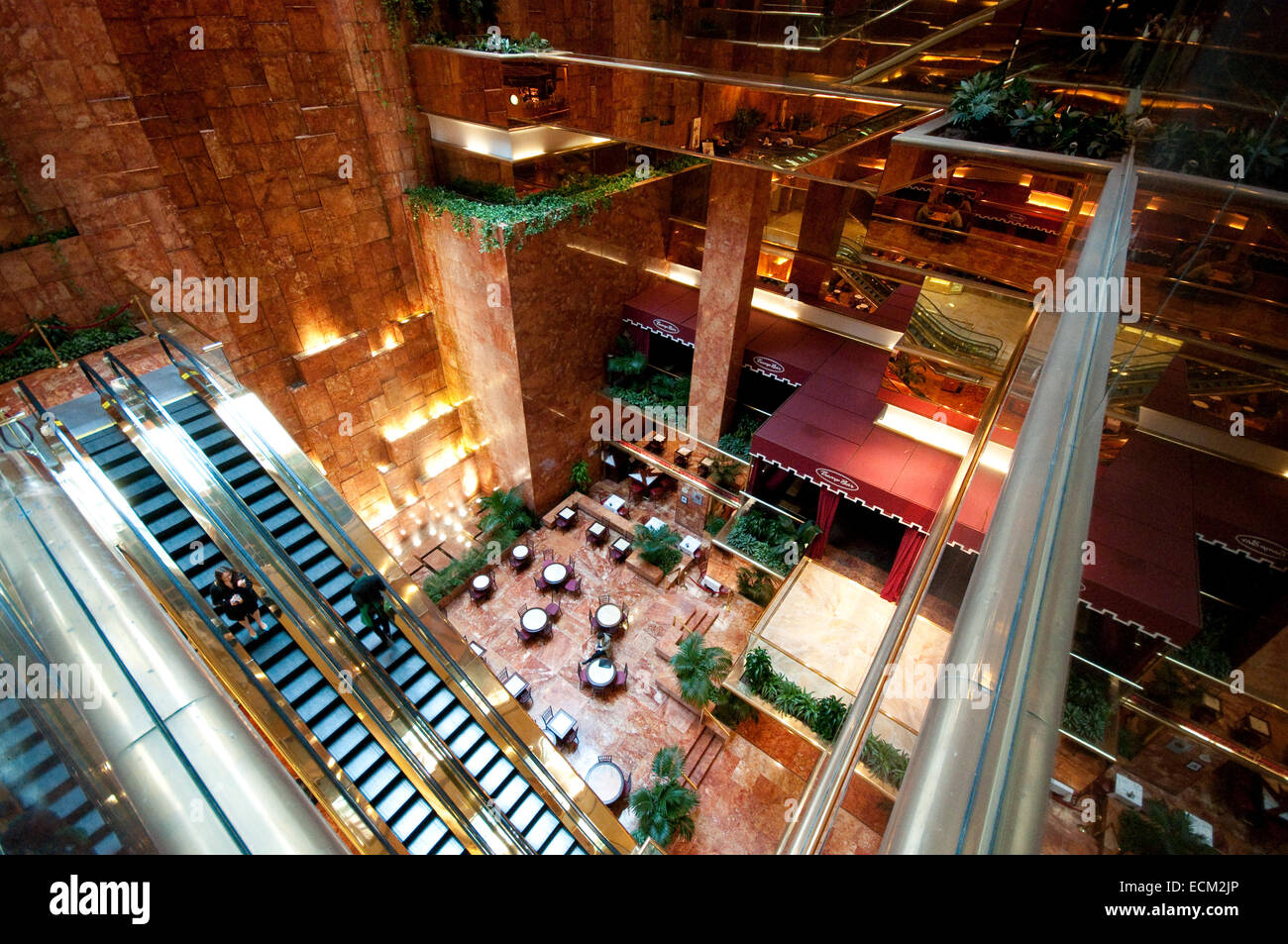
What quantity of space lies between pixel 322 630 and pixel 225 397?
321cm

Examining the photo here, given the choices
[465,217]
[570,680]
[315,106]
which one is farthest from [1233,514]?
[315,106]

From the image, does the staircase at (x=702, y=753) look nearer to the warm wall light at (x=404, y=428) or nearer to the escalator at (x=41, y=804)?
the escalator at (x=41, y=804)

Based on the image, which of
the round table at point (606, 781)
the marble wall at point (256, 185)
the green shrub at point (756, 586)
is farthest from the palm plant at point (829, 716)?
the marble wall at point (256, 185)

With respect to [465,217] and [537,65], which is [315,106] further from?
[537,65]

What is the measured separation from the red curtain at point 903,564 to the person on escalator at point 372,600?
21.5 ft

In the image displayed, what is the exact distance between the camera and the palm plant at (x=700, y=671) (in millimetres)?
8570

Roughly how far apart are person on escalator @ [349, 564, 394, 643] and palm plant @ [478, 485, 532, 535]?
534 cm

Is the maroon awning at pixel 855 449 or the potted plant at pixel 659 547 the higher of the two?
the maroon awning at pixel 855 449

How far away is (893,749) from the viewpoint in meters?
1.43

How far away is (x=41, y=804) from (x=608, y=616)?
861cm

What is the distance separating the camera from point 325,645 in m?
6.30

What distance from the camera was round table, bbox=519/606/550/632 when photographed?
33.0ft

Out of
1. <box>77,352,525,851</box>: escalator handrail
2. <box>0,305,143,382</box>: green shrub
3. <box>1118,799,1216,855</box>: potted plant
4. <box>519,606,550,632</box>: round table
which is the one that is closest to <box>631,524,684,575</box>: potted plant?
<box>519,606,550,632</box>: round table

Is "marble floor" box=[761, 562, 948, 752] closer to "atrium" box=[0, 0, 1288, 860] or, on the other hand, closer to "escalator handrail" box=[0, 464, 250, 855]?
"atrium" box=[0, 0, 1288, 860]
